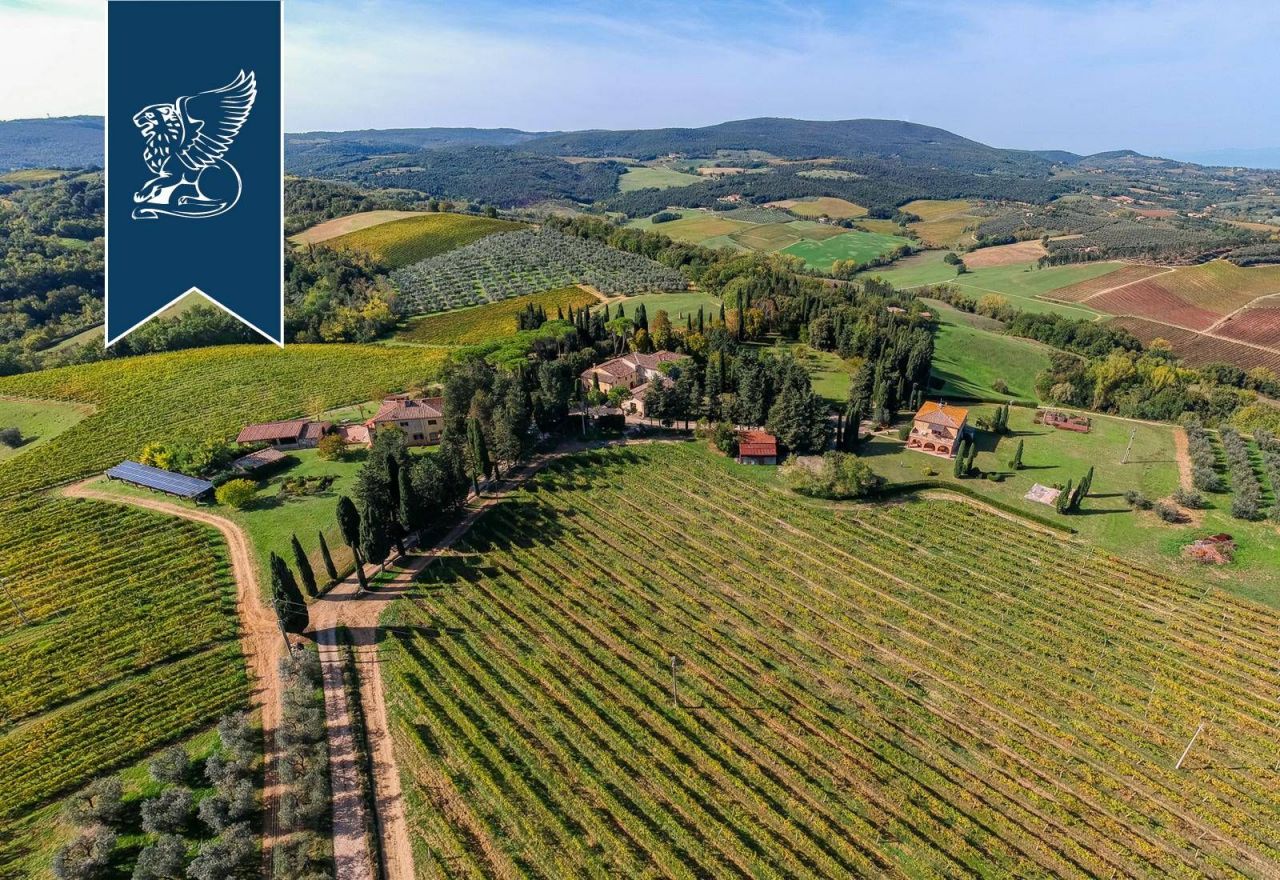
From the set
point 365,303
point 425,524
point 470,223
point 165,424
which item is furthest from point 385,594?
point 470,223

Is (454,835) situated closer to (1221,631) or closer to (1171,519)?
(1221,631)

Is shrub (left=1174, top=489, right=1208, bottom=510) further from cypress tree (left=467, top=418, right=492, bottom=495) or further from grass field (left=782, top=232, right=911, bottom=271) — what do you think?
grass field (left=782, top=232, right=911, bottom=271)

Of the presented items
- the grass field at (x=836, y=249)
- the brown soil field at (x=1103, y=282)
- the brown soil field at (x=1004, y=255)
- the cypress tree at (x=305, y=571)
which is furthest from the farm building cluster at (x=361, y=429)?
the brown soil field at (x=1004, y=255)

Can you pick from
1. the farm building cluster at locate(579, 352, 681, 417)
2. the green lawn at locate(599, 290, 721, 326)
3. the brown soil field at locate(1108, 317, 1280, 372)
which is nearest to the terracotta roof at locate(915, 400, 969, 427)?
the farm building cluster at locate(579, 352, 681, 417)

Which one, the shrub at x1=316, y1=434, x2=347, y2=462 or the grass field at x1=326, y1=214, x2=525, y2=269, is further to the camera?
the grass field at x1=326, y1=214, x2=525, y2=269

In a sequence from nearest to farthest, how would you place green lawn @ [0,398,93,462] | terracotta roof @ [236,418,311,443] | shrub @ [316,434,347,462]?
shrub @ [316,434,347,462] → terracotta roof @ [236,418,311,443] → green lawn @ [0,398,93,462]

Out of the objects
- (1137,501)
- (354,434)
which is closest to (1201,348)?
(1137,501)

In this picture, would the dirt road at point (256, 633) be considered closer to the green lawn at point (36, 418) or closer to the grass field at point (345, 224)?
the green lawn at point (36, 418)
